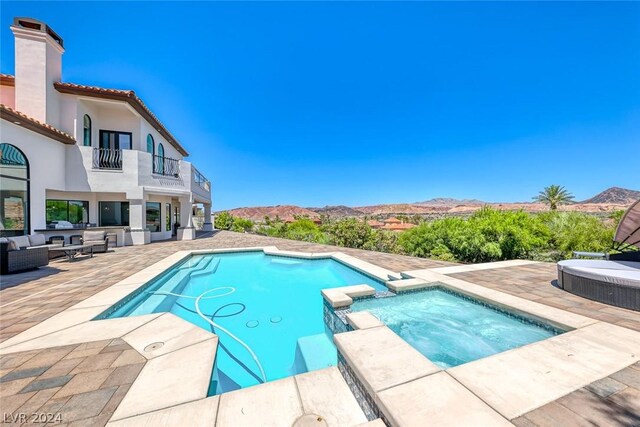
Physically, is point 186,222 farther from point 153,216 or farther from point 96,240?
point 96,240

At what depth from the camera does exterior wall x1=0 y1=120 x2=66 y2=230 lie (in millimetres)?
8461

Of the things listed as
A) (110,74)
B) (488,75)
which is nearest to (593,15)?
(488,75)

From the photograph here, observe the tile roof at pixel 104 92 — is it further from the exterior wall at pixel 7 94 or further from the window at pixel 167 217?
the window at pixel 167 217

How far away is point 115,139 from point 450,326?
53.7 ft

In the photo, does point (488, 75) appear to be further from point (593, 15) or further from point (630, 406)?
point (630, 406)

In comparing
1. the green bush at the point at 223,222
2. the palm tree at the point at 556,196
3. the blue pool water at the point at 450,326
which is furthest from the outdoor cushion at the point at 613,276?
the palm tree at the point at 556,196

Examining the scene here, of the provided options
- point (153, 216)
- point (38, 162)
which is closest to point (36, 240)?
point (38, 162)

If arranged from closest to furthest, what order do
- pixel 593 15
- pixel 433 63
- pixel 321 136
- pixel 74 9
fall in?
pixel 74 9 → pixel 593 15 → pixel 433 63 → pixel 321 136

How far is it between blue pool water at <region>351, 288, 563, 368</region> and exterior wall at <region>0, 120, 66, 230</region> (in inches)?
498

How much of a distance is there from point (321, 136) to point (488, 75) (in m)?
20.2

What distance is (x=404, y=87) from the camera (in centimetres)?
2223

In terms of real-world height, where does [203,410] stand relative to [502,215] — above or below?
below

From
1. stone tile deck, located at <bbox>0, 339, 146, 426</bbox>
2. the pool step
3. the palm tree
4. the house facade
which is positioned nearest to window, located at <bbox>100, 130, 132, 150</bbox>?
the house facade

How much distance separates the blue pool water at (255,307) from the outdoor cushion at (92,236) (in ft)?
11.7
